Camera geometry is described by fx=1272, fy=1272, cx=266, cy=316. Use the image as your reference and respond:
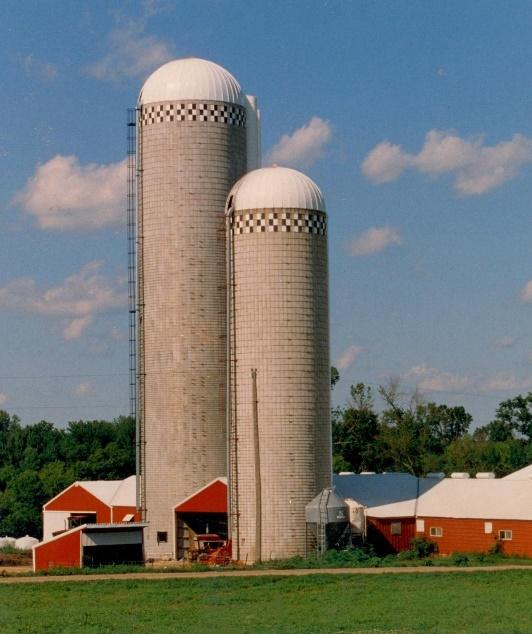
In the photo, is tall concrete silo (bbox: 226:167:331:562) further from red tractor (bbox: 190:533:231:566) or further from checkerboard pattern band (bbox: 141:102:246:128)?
checkerboard pattern band (bbox: 141:102:246:128)

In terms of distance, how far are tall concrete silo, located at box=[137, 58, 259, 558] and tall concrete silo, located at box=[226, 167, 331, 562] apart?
2.82 meters

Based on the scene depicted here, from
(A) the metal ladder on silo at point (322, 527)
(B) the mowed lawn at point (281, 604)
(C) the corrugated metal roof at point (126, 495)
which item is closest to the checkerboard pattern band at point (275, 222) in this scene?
(A) the metal ladder on silo at point (322, 527)

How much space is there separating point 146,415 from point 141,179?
33.8 ft

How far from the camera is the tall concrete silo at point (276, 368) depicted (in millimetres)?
50375

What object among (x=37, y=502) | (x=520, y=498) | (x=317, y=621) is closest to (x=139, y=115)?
(x=520, y=498)

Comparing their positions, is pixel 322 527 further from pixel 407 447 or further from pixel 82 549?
pixel 407 447

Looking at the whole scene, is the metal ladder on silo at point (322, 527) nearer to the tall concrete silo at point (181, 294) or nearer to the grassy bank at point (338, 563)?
the grassy bank at point (338, 563)

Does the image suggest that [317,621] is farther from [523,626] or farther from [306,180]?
[306,180]

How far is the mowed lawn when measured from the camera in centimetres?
3183

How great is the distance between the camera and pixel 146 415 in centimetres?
5522

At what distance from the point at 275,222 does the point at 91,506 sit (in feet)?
61.7

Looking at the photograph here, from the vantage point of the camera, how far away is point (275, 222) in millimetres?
51219

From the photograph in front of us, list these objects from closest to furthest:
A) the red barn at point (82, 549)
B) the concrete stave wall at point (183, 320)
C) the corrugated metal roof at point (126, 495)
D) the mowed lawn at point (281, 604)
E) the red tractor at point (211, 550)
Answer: the mowed lawn at point (281, 604), the red barn at point (82, 549), the red tractor at point (211, 550), the concrete stave wall at point (183, 320), the corrugated metal roof at point (126, 495)

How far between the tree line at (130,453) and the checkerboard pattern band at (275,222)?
3086 cm
